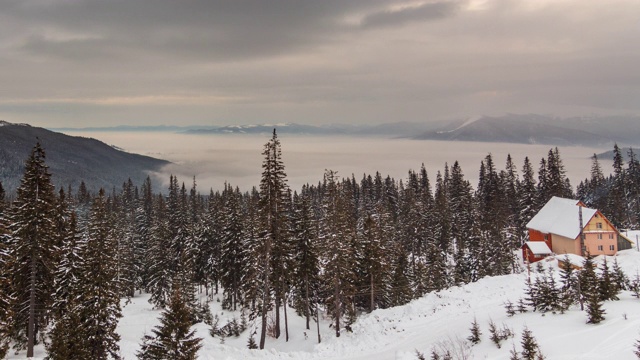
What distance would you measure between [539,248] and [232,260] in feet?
148

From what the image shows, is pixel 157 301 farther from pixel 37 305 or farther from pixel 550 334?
pixel 550 334

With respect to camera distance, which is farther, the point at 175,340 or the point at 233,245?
the point at 233,245

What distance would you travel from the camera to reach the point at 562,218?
62438 millimetres

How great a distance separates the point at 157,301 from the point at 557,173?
3189 inches

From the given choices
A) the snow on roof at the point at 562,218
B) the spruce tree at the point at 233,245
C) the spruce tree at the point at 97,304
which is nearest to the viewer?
the spruce tree at the point at 97,304

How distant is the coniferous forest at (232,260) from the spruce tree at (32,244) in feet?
0.31

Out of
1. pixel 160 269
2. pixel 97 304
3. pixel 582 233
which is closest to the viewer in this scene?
pixel 97 304

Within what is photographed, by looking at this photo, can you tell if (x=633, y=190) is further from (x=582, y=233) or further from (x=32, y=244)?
(x=32, y=244)

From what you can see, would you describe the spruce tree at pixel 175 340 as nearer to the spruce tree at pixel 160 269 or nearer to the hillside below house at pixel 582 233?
the spruce tree at pixel 160 269

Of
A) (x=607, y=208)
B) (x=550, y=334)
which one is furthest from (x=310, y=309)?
(x=607, y=208)

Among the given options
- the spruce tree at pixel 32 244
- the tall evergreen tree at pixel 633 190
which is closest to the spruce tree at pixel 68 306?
the spruce tree at pixel 32 244

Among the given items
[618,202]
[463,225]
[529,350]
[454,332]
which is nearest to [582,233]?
[463,225]

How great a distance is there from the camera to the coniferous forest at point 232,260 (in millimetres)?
28141

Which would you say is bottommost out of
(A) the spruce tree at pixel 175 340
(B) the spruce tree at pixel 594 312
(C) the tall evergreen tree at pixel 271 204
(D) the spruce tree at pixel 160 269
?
(D) the spruce tree at pixel 160 269
